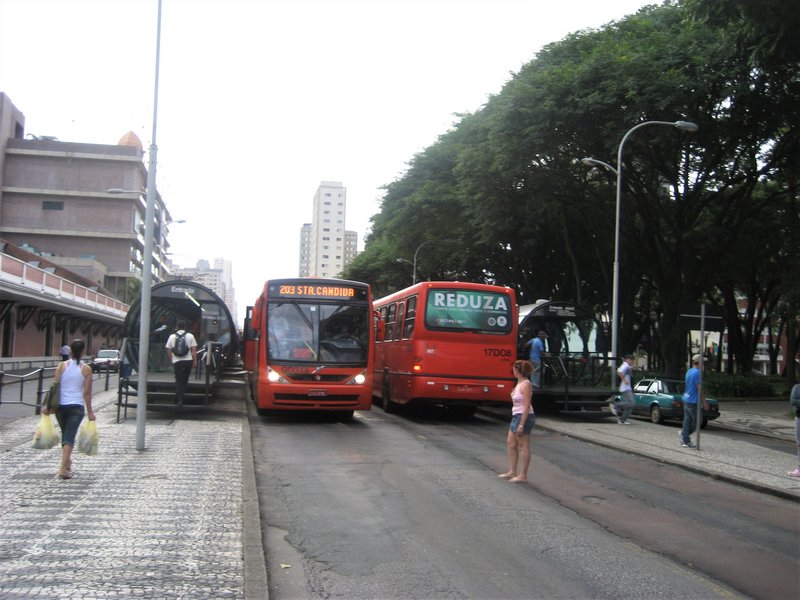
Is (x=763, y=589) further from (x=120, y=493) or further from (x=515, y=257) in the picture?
(x=515, y=257)

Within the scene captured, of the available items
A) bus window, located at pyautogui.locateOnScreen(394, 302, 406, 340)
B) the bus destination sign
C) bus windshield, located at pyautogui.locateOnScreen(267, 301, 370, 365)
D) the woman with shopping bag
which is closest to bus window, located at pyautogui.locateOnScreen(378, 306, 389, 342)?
bus window, located at pyautogui.locateOnScreen(394, 302, 406, 340)

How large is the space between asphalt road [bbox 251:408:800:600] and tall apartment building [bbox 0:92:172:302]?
240 feet

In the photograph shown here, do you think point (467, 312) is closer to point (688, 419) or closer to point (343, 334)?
point (343, 334)

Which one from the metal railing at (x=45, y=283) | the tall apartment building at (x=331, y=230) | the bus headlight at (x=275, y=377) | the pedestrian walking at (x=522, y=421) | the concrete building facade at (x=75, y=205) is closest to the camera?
the pedestrian walking at (x=522, y=421)

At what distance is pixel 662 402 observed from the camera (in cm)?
2253

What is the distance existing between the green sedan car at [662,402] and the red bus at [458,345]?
16.6 feet

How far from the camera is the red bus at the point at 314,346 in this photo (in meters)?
16.0

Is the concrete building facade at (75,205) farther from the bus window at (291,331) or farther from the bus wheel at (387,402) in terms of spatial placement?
the bus window at (291,331)

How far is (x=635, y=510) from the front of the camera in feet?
28.7

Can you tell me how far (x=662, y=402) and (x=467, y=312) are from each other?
813 centimetres

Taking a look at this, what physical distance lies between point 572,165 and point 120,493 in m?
25.0

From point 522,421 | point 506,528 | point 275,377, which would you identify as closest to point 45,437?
point 506,528


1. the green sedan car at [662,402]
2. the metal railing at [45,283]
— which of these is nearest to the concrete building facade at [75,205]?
the metal railing at [45,283]

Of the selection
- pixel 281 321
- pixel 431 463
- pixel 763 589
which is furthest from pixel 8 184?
pixel 763 589
